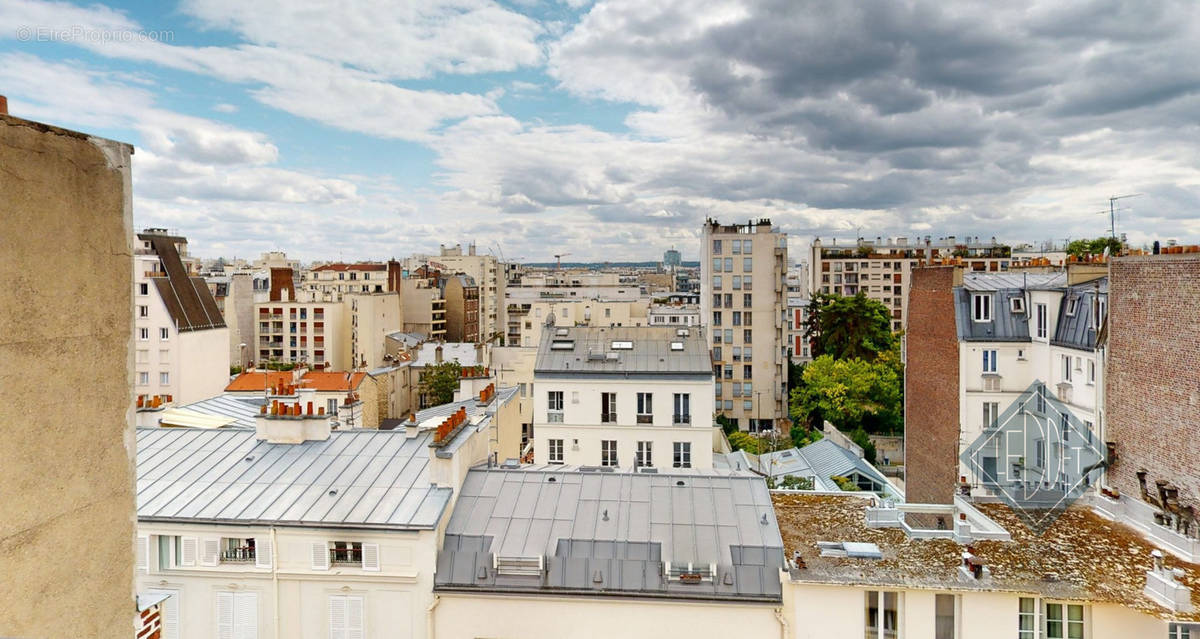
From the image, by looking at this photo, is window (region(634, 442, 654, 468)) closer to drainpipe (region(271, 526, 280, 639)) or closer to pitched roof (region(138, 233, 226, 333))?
drainpipe (region(271, 526, 280, 639))

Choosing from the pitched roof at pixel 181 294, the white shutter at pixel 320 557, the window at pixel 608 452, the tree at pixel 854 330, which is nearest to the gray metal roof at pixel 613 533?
the white shutter at pixel 320 557

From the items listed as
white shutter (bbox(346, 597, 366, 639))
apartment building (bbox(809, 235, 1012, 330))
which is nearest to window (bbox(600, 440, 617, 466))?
white shutter (bbox(346, 597, 366, 639))

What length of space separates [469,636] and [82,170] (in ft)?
38.4

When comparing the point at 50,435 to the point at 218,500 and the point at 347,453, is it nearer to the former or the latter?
the point at 218,500

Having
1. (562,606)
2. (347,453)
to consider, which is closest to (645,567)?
(562,606)

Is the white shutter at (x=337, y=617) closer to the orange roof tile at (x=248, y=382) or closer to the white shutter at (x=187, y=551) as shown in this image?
the white shutter at (x=187, y=551)

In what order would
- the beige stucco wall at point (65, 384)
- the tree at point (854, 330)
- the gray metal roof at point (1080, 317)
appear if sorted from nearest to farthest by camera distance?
the beige stucco wall at point (65, 384) < the gray metal roof at point (1080, 317) < the tree at point (854, 330)

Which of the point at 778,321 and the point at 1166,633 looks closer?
the point at 1166,633

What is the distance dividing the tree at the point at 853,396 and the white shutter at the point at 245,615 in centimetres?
3977

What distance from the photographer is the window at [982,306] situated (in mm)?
26016

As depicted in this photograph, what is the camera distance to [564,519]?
15625mm

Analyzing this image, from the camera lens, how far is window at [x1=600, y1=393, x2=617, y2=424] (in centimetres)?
3088

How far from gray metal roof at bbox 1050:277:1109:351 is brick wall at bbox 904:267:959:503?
147 inches

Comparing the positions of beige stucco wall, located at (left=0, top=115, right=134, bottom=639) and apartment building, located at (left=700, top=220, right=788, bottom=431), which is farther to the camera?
apartment building, located at (left=700, top=220, right=788, bottom=431)
